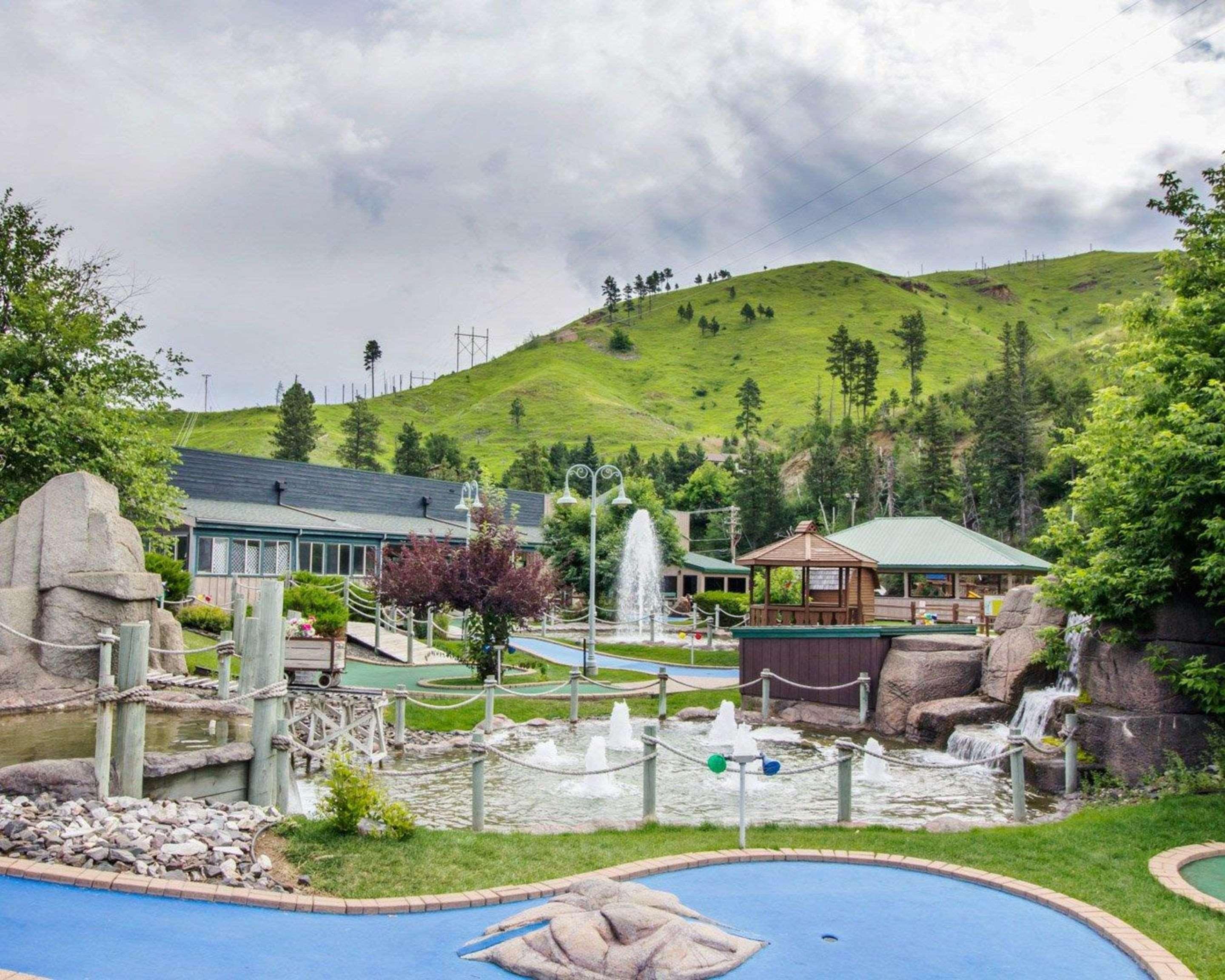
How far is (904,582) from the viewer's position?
3891cm

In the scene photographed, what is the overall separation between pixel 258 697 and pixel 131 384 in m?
15.4

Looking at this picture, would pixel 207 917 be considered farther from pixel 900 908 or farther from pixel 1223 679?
pixel 1223 679

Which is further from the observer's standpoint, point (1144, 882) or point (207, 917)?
point (1144, 882)

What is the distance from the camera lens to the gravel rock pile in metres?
7.43

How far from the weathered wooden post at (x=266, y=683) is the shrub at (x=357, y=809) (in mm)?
1371

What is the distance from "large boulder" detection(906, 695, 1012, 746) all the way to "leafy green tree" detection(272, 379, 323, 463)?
68.4 m

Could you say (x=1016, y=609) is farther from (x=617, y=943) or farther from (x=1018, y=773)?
(x=617, y=943)

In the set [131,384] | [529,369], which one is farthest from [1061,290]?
[131,384]

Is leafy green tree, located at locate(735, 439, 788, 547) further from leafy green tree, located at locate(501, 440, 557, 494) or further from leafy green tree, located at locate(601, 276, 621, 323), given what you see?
leafy green tree, located at locate(601, 276, 621, 323)

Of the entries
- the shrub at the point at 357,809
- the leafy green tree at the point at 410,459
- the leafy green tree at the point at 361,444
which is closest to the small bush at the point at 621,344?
the leafy green tree at the point at 361,444

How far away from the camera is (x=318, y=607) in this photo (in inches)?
939

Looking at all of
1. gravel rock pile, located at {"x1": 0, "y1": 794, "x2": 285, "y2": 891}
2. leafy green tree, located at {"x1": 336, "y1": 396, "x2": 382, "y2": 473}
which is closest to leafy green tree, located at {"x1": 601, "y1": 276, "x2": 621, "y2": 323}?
leafy green tree, located at {"x1": 336, "y1": 396, "x2": 382, "y2": 473}

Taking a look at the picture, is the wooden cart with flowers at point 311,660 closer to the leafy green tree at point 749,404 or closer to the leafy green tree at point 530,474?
the leafy green tree at point 530,474

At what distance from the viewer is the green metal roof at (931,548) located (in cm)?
3519
